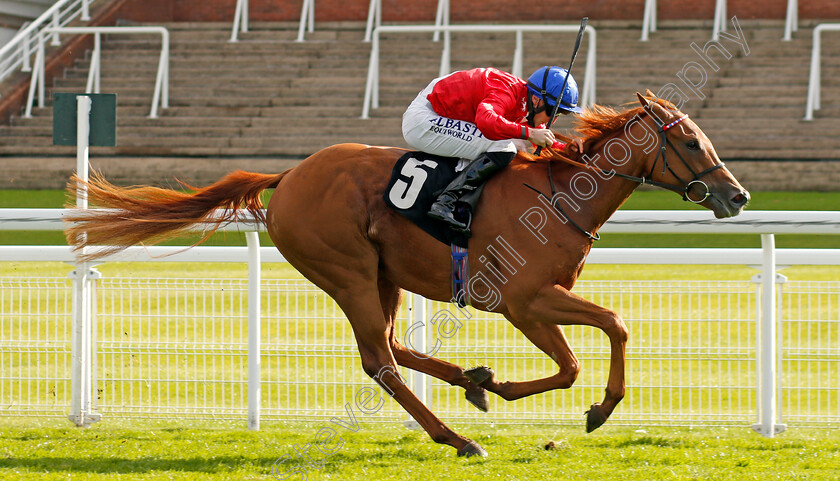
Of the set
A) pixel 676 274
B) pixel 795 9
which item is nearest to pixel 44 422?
pixel 676 274

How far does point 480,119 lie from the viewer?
393 cm

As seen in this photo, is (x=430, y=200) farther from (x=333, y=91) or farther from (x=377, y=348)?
(x=333, y=91)

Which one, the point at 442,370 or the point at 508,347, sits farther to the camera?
the point at 508,347

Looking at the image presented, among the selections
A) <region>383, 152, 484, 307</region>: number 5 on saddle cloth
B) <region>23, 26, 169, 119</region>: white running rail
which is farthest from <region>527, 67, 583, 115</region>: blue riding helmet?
<region>23, 26, 169, 119</region>: white running rail

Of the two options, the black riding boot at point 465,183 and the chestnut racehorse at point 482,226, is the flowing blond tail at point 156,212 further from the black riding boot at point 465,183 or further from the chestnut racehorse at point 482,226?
the black riding boot at point 465,183

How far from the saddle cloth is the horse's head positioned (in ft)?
2.38

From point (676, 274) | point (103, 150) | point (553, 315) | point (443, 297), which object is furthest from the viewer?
point (103, 150)

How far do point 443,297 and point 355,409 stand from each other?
3.41 feet

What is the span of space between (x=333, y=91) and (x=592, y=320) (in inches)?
392

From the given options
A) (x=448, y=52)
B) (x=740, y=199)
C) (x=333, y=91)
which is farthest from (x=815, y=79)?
(x=740, y=199)

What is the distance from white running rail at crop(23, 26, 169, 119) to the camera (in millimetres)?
12609

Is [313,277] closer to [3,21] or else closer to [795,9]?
[795,9]

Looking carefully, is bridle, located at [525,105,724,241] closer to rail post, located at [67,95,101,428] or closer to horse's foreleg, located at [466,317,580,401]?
horse's foreleg, located at [466,317,580,401]

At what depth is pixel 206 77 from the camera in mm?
13852
